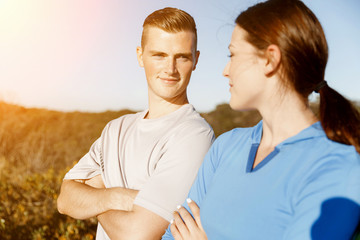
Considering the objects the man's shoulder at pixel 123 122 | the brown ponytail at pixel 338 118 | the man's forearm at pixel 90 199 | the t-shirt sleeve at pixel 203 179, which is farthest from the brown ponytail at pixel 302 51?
the man's shoulder at pixel 123 122

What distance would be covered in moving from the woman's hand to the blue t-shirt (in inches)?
2.3

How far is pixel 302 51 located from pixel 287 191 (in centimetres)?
57

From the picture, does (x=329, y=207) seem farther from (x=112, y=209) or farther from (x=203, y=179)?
(x=112, y=209)

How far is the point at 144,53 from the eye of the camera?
260 cm

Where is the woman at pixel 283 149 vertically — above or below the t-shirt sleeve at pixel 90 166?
above

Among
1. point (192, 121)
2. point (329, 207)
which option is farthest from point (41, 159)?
point (329, 207)

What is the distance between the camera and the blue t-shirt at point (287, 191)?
1317 mm

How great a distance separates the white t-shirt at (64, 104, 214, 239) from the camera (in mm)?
2086

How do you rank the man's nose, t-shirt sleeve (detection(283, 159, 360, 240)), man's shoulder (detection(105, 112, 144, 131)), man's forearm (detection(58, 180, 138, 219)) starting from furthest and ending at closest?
man's shoulder (detection(105, 112, 144, 131)) < the man's nose < man's forearm (detection(58, 180, 138, 219)) < t-shirt sleeve (detection(283, 159, 360, 240))

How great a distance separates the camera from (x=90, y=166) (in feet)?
9.09

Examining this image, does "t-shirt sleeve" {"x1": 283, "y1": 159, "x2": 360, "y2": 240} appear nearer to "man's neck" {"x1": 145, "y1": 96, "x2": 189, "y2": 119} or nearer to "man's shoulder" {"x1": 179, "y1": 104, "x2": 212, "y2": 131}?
"man's shoulder" {"x1": 179, "y1": 104, "x2": 212, "y2": 131}

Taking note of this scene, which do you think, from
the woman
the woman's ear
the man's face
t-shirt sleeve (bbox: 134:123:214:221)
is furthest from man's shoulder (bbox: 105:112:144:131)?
the woman's ear

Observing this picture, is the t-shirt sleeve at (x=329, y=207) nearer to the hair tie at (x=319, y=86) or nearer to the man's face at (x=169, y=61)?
the hair tie at (x=319, y=86)

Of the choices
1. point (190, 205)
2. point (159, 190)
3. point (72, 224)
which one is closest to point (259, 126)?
point (190, 205)
